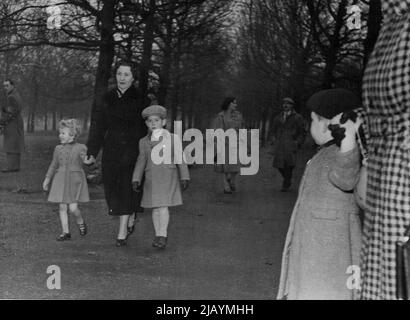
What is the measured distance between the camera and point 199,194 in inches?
479

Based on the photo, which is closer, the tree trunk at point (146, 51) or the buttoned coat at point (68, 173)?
the buttoned coat at point (68, 173)

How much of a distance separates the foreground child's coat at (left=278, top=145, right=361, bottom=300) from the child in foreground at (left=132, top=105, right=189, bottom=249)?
3556 mm

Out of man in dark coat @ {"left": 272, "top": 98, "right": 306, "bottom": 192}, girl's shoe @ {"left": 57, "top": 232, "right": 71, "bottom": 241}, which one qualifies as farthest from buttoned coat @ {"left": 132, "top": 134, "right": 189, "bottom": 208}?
man in dark coat @ {"left": 272, "top": 98, "right": 306, "bottom": 192}

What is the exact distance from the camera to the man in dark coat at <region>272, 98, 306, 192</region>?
12906mm

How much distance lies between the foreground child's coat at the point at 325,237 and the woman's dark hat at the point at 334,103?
0.19 metres

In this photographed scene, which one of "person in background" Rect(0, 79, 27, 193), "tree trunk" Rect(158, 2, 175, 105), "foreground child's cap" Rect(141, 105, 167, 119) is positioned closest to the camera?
"foreground child's cap" Rect(141, 105, 167, 119)

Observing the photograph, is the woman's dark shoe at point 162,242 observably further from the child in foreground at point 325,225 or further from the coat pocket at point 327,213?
the coat pocket at point 327,213

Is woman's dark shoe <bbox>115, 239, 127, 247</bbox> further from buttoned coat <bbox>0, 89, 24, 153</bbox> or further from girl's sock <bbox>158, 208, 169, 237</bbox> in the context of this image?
buttoned coat <bbox>0, 89, 24, 153</bbox>

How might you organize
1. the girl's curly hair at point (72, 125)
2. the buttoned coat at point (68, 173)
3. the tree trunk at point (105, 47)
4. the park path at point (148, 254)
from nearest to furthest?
the park path at point (148, 254), the girl's curly hair at point (72, 125), the buttoned coat at point (68, 173), the tree trunk at point (105, 47)

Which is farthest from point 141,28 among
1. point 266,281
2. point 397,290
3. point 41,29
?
point 397,290

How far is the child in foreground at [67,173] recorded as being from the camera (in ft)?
24.2

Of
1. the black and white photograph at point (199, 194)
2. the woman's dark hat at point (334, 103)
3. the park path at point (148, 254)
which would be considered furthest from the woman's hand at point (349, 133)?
the park path at point (148, 254)

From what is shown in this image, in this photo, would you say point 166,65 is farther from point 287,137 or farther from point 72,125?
point 72,125
